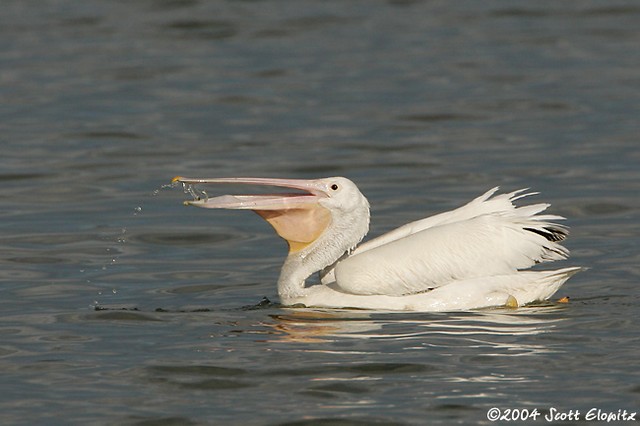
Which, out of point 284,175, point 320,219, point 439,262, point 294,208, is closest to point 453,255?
point 439,262

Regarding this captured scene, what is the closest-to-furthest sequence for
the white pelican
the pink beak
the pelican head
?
the white pelican, the pink beak, the pelican head

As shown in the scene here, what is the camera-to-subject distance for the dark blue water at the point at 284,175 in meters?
6.02

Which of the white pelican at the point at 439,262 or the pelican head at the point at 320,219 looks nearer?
the white pelican at the point at 439,262

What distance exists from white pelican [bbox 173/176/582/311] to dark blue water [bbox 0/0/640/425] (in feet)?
0.44

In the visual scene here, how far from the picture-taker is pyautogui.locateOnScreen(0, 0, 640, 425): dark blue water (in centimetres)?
602

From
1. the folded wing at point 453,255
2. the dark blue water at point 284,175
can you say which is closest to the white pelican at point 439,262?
the folded wing at point 453,255

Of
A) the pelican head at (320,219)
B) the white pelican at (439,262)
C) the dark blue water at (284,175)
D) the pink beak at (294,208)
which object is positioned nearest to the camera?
the dark blue water at (284,175)

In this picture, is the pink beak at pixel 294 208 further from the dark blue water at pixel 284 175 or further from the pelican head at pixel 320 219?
the dark blue water at pixel 284 175

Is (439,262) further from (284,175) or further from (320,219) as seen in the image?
(284,175)

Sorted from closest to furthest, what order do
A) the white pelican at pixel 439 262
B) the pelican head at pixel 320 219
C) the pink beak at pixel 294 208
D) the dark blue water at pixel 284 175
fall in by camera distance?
1. the dark blue water at pixel 284 175
2. the white pelican at pixel 439 262
3. the pink beak at pixel 294 208
4. the pelican head at pixel 320 219

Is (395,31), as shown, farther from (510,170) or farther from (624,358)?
(624,358)

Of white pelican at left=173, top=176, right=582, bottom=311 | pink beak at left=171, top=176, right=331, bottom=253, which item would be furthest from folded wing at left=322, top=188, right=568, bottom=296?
pink beak at left=171, top=176, right=331, bottom=253

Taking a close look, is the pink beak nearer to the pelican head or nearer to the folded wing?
the pelican head

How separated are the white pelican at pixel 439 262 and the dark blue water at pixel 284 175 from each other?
0.13 metres
